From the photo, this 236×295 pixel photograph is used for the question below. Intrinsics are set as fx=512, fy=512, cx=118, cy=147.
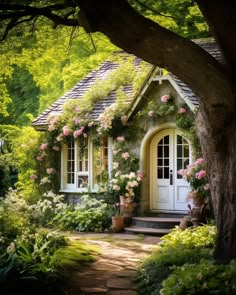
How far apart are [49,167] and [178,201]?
15.3 ft

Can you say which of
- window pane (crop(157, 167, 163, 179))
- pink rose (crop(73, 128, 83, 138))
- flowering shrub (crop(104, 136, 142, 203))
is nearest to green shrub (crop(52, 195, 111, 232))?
flowering shrub (crop(104, 136, 142, 203))

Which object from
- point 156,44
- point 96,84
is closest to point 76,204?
point 96,84

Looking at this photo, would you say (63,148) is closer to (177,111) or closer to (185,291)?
(177,111)

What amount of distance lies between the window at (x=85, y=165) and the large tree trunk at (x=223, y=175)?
29.1ft

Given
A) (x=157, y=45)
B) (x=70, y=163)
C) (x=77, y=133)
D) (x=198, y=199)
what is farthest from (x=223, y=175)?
(x=70, y=163)

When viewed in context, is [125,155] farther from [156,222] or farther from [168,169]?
[156,222]

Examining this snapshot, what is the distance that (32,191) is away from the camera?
16.8 meters

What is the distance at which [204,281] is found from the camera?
5738mm

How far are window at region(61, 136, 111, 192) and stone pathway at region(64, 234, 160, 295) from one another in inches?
125

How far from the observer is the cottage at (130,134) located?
1435cm

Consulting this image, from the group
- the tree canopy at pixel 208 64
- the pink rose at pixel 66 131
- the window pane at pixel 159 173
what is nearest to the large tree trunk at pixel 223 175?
the tree canopy at pixel 208 64

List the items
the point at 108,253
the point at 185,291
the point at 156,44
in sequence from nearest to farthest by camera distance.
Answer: the point at 185,291
the point at 156,44
the point at 108,253

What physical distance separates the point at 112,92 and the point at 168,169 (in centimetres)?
346

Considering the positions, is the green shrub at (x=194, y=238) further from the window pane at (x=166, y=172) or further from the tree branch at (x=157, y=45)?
the window pane at (x=166, y=172)
